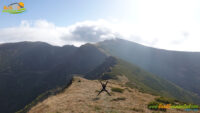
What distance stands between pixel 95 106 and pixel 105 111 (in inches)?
112

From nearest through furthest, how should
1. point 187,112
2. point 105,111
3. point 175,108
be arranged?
point 105,111 → point 187,112 → point 175,108

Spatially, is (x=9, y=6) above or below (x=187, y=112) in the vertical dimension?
above

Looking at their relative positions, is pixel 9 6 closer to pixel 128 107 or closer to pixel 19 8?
pixel 19 8

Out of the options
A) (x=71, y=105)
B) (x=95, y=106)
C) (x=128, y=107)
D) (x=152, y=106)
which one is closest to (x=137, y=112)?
(x=128, y=107)

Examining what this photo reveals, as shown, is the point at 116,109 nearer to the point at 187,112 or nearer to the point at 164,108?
the point at 164,108

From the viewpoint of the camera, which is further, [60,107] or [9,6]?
[9,6]

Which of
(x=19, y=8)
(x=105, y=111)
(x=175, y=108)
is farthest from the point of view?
(x=19, y=8)

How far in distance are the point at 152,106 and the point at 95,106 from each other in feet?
30.7

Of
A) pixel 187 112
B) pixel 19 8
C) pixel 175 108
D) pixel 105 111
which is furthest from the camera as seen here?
pixel 19 8

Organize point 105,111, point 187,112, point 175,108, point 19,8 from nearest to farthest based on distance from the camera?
1. point 105,111
2. point 187,112
3. point 175,108
4. point 19,8

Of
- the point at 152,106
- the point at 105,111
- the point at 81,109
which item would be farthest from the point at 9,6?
the point at 152,106

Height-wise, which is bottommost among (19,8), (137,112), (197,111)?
(197,111)

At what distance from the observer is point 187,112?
23.9 meters

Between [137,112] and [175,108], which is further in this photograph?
[175,108]
